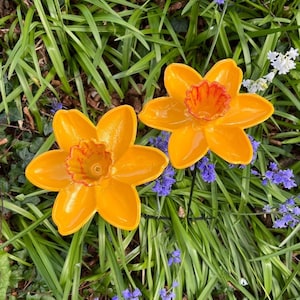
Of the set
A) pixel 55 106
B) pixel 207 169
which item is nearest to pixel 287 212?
pixel 207 169

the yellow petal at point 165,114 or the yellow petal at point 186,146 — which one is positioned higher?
the yellow petal at point 165,114

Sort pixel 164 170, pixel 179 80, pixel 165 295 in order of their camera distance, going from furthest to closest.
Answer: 1. pixel 165 295
2. pixel 164 170
3. pixel 179 80

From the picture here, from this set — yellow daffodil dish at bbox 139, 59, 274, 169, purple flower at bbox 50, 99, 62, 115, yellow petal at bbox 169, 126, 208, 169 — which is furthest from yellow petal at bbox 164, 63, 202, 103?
purple flower at bbox 50, 99, 62, 115

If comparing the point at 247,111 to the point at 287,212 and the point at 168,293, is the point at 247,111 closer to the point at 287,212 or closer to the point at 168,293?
the point at 287,212

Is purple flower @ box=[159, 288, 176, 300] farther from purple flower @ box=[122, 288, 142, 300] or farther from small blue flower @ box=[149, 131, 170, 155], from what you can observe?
small blue flower @ box=[149, 131, 170, 155]

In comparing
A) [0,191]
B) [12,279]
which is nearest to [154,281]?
[12,279]

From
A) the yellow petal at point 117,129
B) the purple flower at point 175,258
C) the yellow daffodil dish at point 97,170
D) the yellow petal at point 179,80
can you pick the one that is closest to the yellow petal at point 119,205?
the yellow daffodil dish at point 97,170

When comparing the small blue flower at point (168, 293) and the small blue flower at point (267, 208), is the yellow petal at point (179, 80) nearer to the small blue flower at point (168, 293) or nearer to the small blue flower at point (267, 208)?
the small blue flower at point (267, 208)
